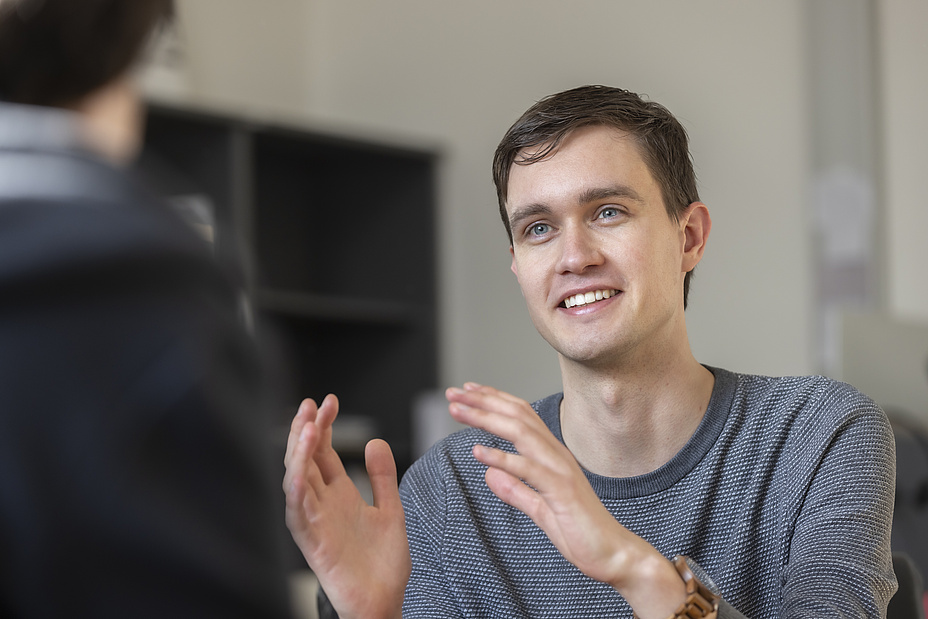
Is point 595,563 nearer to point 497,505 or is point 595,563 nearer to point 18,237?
point 497,505

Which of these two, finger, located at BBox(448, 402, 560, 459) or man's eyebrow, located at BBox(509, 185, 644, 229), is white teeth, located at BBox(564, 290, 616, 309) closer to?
man's eyebrow, located at BBox(509, 185, 644, 229)

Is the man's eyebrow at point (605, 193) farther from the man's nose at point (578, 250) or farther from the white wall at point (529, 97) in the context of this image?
the white wall at point (529, 97)

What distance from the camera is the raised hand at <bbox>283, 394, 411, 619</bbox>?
39.4 inches

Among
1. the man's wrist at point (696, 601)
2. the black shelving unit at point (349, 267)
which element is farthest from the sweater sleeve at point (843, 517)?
the black shelving unit at point (349, 267)

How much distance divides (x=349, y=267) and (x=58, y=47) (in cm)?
339

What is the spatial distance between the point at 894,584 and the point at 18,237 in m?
0.99

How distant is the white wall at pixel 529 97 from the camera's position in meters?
2.79

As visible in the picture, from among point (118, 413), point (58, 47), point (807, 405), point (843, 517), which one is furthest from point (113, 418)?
point (807, 405)

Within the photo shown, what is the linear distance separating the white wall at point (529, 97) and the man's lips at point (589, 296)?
0.69 meters

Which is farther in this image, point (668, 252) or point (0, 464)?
point (668, 252)

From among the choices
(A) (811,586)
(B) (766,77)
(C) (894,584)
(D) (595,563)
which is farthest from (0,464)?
(B) (766,77)

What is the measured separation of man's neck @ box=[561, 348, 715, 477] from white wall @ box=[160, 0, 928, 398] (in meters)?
0.69

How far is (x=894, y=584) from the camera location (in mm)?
1074

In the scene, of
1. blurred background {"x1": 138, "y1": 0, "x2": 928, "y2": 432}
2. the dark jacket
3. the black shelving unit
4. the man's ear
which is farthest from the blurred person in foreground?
the black shelving unit
